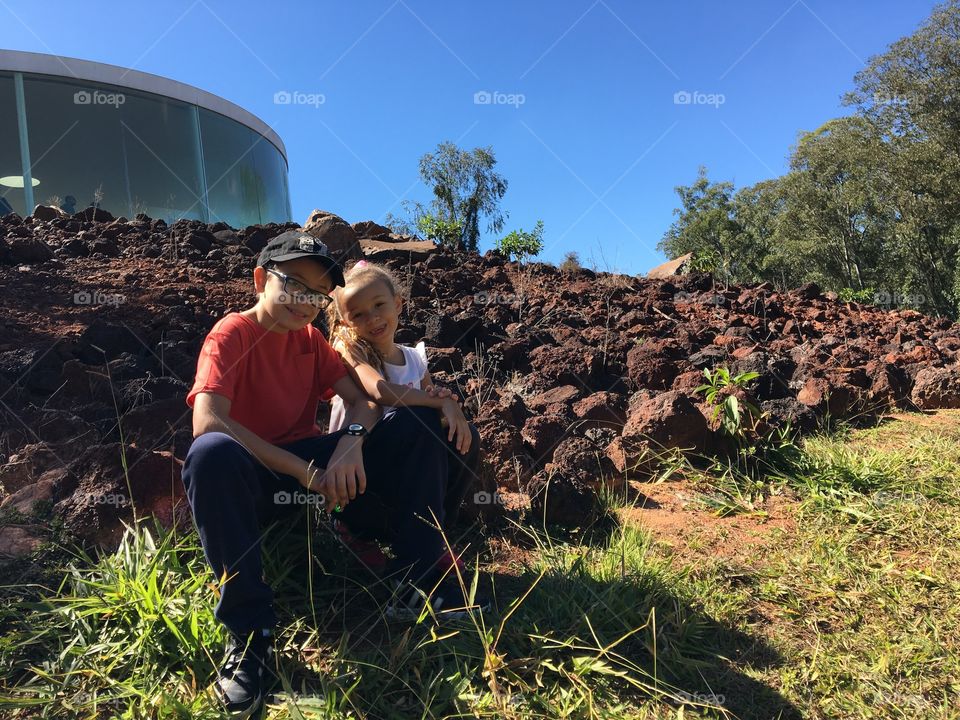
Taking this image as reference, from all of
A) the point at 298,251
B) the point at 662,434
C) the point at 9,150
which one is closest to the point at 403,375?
the point at 298,251

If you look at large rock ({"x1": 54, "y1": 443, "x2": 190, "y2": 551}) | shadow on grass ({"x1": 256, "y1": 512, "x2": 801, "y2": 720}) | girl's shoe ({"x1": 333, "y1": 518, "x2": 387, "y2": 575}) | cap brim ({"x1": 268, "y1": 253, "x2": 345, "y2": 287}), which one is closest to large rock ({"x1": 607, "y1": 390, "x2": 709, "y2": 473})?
shadow on grass ({"x1": 256, "y1": 512, "x2": 801, "y2": 720})

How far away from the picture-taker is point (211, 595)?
2.07 meters

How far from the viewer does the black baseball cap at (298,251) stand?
2.26 meters

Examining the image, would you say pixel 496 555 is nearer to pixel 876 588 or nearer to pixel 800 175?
pixel 876 588

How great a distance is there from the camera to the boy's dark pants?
186 cm

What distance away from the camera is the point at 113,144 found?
13867mm

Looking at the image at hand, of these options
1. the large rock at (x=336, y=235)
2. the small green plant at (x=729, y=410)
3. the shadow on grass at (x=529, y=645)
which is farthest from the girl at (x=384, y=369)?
the large rock at (x=336, y=235)

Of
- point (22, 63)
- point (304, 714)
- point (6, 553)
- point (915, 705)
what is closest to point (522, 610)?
point (304, 714)

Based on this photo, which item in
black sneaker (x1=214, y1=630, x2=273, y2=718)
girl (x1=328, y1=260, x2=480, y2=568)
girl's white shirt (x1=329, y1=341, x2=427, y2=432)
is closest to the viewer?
black sneaker (x1=214, y1=630, x2=273, y2=718)

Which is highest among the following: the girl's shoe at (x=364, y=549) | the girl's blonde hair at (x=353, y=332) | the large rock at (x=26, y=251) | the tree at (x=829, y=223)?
the tree at (x=829, y=223)

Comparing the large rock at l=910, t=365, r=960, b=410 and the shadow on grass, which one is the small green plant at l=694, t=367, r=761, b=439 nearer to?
the shadow on grass

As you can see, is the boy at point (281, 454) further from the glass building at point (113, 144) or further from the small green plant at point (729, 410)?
the glass building at point (113, 144)

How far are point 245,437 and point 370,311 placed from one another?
0.74 meters

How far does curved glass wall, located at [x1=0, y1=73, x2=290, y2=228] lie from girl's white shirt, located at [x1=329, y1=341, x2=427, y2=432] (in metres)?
11.7
